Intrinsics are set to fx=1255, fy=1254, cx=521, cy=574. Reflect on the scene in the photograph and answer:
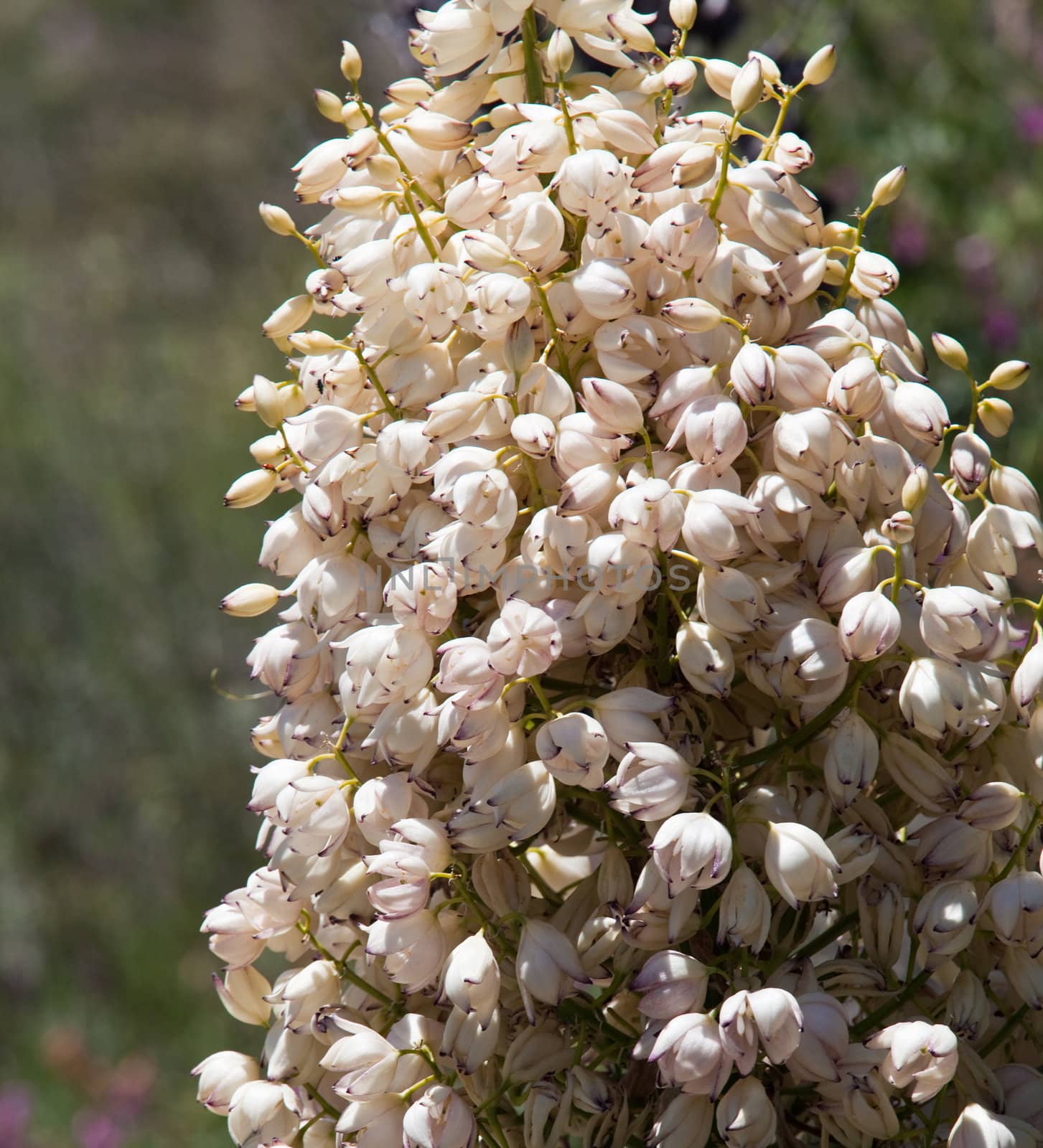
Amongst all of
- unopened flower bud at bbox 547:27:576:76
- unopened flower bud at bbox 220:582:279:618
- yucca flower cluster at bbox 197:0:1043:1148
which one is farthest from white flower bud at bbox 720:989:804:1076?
unopened flower bud at bbox 547:27:576:76

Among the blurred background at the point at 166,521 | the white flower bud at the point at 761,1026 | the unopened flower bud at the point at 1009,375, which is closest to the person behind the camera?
the white flower bud at the point at 761,1026

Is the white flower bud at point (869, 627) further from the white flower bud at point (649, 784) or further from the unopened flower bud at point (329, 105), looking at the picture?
the unopened flower bud at point (329, 105)

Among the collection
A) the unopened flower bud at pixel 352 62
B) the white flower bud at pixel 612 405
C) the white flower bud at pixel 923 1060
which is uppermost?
the unopened flower bud at pixel 352 62

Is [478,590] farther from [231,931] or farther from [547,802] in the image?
[231,931]

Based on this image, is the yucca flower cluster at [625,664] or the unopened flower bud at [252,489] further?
the unopened flower bud at [252,489]

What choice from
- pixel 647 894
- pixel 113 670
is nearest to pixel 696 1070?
pixel 647 894

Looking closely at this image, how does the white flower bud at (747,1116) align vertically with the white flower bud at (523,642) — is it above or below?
below

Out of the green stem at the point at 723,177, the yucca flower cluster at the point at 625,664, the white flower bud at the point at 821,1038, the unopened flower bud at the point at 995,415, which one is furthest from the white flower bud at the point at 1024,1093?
the green stem at the point at 723,177

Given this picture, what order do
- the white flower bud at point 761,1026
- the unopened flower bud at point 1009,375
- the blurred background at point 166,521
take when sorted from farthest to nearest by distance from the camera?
the blurred background at point 166,521 < the unopened flower bud at point 1009,375 < the white flower bud at point 761,1026
